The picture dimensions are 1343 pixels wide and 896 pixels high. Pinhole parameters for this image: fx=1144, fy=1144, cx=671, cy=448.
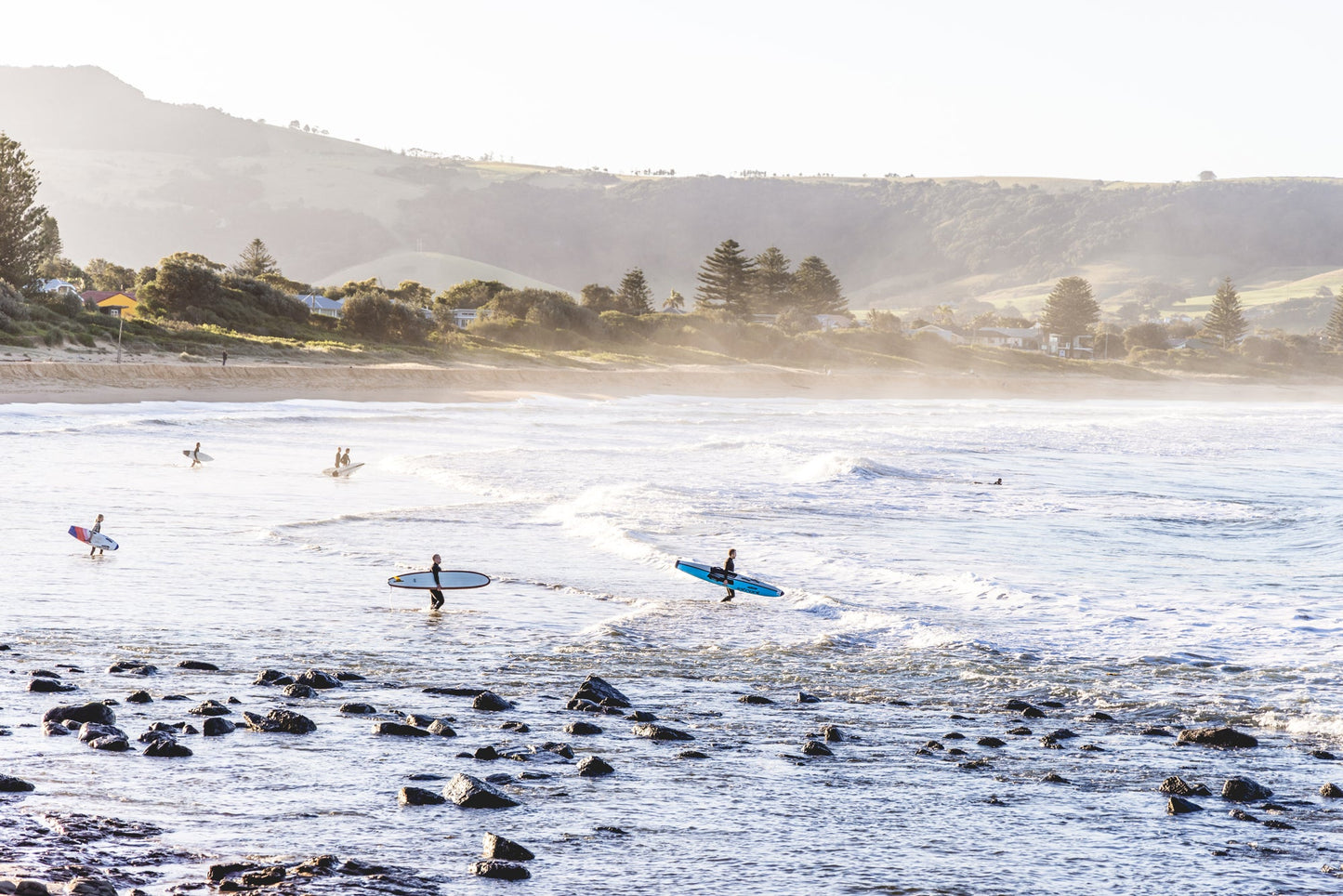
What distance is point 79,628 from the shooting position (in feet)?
34.3

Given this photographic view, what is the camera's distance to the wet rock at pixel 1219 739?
8023 mm

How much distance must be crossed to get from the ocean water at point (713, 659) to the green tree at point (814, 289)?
10631 cm

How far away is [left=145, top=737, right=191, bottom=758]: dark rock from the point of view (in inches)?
273

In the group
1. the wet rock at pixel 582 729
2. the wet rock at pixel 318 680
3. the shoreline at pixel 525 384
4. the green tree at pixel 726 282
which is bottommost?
the wet rock at pixel 318 680

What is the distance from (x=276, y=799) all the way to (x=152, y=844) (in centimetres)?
85

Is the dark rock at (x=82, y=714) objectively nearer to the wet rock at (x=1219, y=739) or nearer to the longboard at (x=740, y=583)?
the longboard at (x=740, y=583)

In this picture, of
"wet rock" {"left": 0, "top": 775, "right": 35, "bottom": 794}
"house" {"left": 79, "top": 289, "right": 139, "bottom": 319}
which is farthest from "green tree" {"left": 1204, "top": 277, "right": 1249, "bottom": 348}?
"wet rock" {"left": 0, "top": 775, "right": 35, "bottom": 794}

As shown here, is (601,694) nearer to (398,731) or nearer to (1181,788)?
(398,731)

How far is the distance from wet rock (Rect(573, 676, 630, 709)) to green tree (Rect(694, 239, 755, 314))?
11016 cm

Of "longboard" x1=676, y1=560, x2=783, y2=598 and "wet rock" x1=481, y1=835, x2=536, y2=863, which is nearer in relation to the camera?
"wet rock" x1=481, y1=835, x2=536, y2=863

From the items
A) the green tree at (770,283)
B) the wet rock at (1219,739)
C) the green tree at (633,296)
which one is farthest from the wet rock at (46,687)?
the green tree at (770,283)

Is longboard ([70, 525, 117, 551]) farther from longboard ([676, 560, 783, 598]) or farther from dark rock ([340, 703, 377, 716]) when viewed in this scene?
longboard ([676, 560, 783, 598])

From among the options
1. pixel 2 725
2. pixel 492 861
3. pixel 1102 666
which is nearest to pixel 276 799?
pixel 492 861

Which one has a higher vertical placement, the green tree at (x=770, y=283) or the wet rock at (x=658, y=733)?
the green tree at (x=770, y=283)
